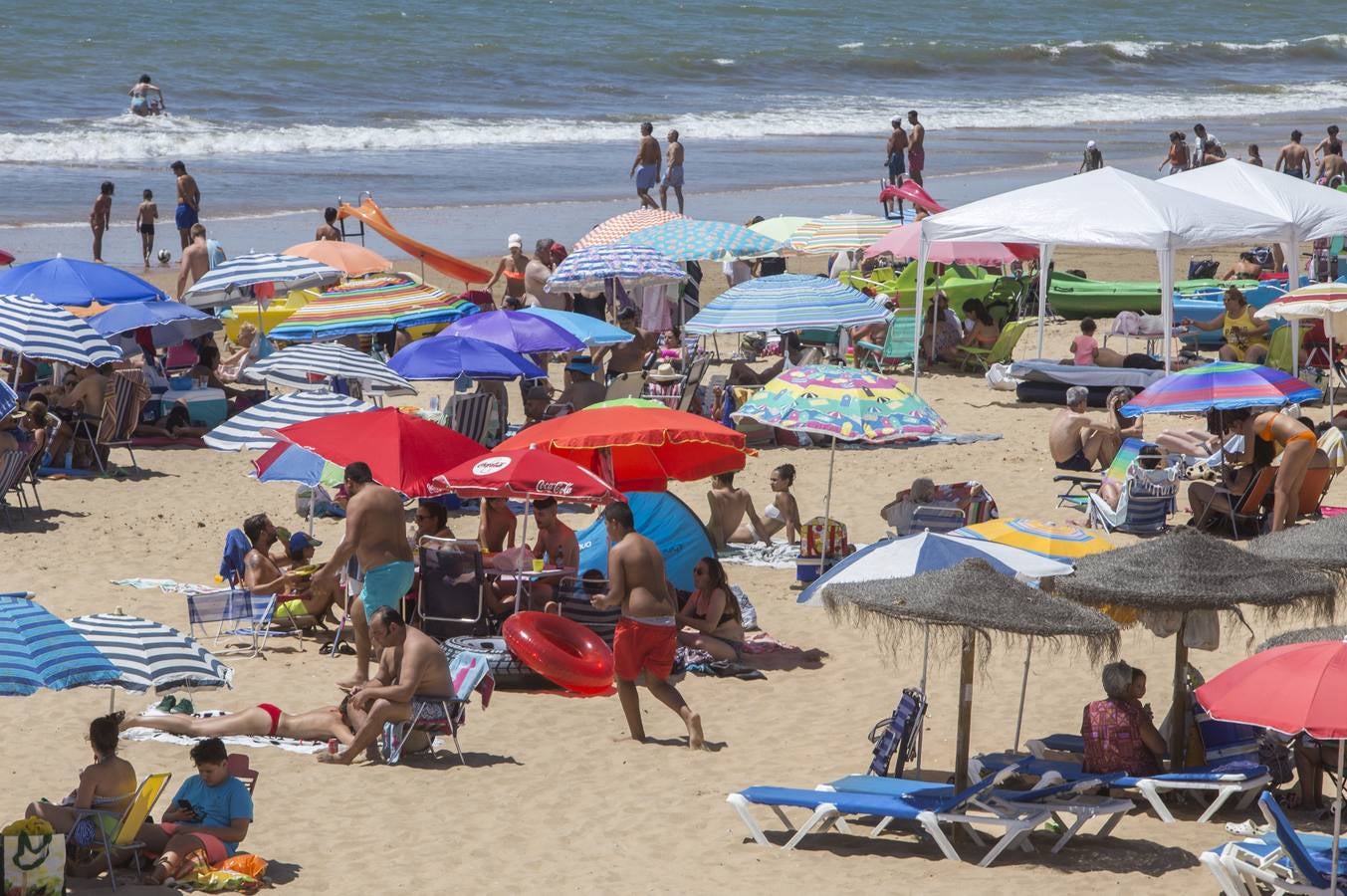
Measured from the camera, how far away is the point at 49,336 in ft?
41.5

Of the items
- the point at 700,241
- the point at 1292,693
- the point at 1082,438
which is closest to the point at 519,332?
the point at 700,241

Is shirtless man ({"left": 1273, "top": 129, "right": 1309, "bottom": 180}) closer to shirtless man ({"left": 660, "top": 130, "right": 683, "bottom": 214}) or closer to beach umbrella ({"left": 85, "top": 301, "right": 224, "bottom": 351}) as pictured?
shirtless man ({"left": 660, "top": 130, "right": 683, "bottom": 214})

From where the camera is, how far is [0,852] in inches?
233

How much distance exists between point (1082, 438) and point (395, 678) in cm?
669

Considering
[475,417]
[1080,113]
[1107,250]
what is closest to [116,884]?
[475,417]

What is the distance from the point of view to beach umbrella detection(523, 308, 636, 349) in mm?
13664

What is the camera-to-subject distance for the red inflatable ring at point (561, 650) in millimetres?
8812

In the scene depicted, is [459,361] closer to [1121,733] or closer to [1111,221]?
[1111,221]

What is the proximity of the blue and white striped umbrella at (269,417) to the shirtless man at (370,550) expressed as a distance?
2.21 meters

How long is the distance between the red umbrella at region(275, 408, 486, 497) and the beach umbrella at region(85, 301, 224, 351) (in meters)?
4.55

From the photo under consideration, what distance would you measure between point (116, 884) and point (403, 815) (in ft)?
4.08

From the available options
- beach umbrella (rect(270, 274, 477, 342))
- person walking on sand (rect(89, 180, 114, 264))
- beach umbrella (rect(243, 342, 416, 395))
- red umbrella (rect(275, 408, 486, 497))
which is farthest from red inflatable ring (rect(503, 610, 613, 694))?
person walking on sand (rect(89, 180, 114, 264))

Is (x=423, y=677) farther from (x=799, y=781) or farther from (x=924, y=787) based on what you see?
(x=924, y=787)

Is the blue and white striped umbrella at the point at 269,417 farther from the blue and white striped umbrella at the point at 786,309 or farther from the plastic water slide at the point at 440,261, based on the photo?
the plastic water slide at the point at 440,261
